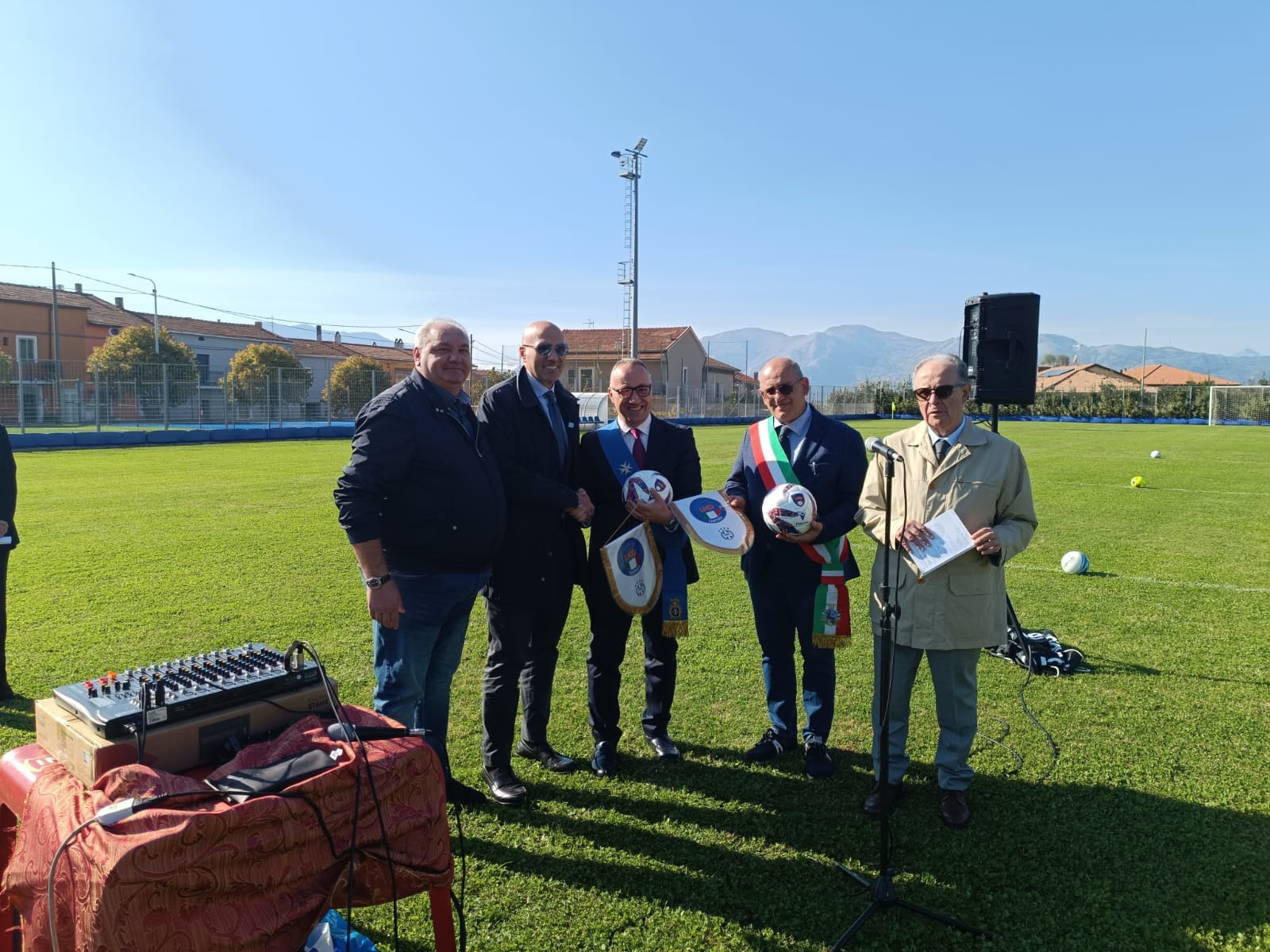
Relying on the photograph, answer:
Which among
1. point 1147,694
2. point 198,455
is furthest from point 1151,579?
point 198,455

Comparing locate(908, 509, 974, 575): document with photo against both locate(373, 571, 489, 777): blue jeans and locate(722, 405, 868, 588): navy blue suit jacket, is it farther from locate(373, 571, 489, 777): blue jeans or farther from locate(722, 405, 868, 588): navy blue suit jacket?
locate(373, 571, 489, 777): blue jeans

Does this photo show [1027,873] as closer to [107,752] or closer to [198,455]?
[107,752]

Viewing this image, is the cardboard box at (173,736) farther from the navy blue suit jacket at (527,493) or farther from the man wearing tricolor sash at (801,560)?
the man wearing tricolor sash at (801,560)

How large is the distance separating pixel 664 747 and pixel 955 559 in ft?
5.94

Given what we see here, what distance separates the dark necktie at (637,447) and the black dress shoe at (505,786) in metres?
1.64

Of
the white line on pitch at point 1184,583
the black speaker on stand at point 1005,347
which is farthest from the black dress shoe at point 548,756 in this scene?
the white line on pitch at point 1184,583

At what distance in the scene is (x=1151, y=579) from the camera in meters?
8.40

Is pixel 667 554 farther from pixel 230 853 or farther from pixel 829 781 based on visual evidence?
pixel 230 853

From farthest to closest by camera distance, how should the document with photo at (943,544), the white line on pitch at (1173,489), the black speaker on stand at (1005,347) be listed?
the white line on pitch at (1173,489) < the black speaker on stand at (1005,347) < the document with photo at (943,544)

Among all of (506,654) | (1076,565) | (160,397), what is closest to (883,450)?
(506,654)

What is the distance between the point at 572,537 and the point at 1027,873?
2445 mm

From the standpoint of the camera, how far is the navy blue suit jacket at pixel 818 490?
4305 millimetres

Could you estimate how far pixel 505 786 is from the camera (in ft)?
12.8

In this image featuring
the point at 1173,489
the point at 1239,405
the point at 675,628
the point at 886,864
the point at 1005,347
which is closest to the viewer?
the point at 886,864
